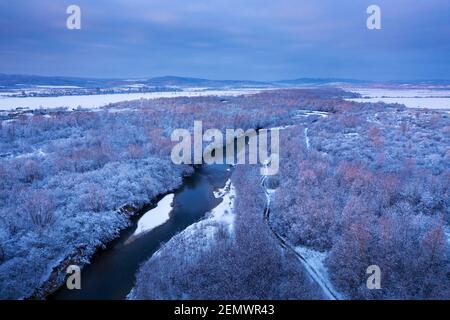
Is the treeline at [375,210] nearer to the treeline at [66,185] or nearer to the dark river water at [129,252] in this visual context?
the dark river water at [129,252]

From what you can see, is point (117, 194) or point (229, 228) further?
point (117, 194)

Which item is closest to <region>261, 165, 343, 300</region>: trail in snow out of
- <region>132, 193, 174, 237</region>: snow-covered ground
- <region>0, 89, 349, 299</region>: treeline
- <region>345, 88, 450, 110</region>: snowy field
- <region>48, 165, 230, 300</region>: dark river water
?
<region>48, 165, 230, 300</region>: dark river water

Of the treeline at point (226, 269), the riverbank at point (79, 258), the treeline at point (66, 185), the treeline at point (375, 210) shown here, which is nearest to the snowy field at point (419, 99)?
the treeline at point (375, 210)

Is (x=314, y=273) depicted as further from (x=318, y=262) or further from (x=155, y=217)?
(x=155, y=217)

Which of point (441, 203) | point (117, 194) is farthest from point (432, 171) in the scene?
point (117, 194)

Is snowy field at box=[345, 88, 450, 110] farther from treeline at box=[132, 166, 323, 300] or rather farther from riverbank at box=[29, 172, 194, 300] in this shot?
riverbank at box=[29, 172, 194, 300]

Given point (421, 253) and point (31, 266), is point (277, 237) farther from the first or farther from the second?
point (31, 266)
